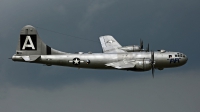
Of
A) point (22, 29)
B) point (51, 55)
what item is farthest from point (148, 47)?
point (22, 29)

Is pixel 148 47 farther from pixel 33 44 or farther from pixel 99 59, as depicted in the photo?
pixel 33 44

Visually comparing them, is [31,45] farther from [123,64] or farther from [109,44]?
[109,44]

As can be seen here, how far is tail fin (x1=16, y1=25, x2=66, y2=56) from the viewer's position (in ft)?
245

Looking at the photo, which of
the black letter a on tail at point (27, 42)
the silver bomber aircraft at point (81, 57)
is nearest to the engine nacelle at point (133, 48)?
the silver bomber aircraft at point (81, 57)

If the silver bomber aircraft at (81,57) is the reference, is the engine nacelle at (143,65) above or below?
below

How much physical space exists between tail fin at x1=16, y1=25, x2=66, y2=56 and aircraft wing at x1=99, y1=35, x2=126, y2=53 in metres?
12.7

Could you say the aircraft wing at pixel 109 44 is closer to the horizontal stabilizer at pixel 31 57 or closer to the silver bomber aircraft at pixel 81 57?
the silver bomber aircraft at pixel 81 57

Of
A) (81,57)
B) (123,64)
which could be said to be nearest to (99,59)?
(81,57)

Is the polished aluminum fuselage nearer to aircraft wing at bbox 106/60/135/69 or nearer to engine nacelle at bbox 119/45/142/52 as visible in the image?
aircraft wing at bbox 106/60/135/69

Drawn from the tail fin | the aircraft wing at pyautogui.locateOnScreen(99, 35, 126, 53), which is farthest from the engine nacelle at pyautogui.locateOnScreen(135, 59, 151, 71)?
the tail fin

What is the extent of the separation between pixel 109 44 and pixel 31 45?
60.8ft

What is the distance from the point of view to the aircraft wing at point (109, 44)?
3302 inches

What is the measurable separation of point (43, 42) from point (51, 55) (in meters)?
3.47

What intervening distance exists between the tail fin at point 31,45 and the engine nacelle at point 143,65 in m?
15.1
